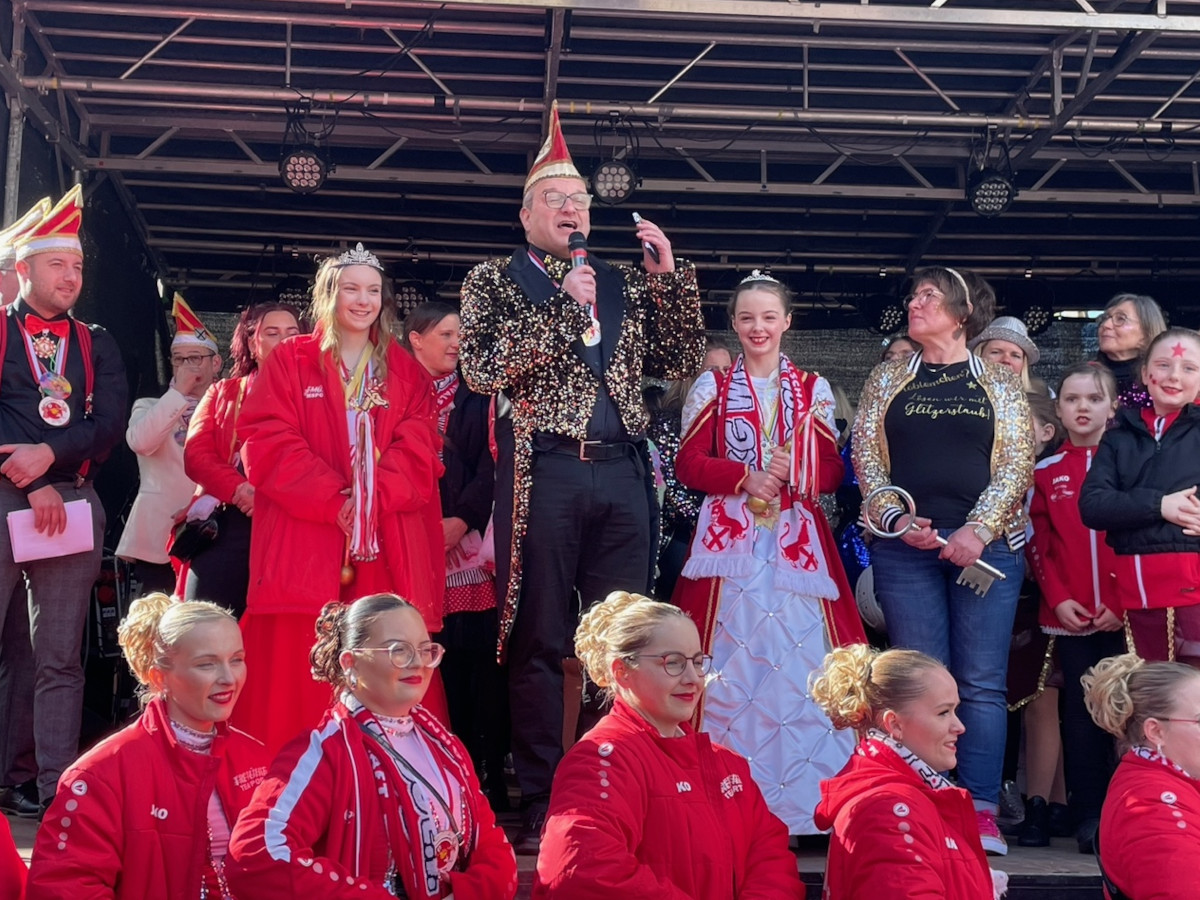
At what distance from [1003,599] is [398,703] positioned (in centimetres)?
209

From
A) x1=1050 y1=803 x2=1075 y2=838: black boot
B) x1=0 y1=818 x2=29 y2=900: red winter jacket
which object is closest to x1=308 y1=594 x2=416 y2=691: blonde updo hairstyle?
x1=0 y1=818 x2=29 y2=900: red winter jacket

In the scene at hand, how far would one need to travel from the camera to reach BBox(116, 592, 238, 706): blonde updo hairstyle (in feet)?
10.2

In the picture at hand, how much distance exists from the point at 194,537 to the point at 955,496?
7.71ft

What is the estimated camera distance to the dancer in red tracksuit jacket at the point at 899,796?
2922 mm

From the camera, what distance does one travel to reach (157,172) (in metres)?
8.62

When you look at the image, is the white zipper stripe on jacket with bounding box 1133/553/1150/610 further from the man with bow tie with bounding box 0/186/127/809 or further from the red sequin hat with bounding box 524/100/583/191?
the man with bow tie with bounding box 0/186/127/809

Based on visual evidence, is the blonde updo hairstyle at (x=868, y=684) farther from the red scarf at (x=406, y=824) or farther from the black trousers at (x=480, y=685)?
the black trousers at (x=480, y=685)

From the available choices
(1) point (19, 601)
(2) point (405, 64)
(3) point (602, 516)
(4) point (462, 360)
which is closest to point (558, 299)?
(4) point (462, 360)

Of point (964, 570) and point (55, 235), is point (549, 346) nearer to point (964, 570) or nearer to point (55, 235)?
point (964, 570)

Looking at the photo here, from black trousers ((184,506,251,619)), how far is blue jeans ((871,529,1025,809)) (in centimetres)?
Result: 197

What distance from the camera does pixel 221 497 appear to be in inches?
171

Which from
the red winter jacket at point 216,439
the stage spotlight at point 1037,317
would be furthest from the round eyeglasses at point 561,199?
the stage spotlight at point 1037,317

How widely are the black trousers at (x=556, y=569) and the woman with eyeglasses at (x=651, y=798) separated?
0.66 meters

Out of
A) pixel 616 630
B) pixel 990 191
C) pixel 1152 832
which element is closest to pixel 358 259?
pixel 616 630
